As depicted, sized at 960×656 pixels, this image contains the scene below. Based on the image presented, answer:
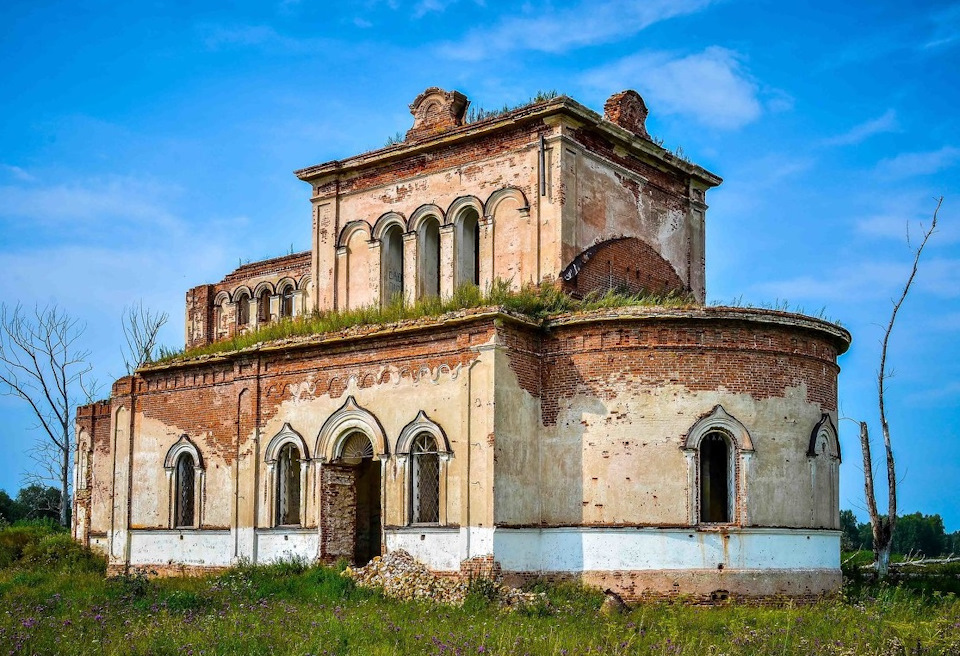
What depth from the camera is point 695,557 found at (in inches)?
622

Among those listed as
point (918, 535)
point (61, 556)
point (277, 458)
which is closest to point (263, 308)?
point (61, 556)

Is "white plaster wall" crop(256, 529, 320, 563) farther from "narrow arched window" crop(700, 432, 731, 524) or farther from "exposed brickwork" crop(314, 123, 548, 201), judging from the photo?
"exposed brickwork" crop(314, 123, 548, 201)

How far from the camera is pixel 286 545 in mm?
18875

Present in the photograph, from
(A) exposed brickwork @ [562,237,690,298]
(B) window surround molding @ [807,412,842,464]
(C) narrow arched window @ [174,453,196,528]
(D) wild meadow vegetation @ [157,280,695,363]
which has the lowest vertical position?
(C) narrow arched window @ [174,453,196,528]

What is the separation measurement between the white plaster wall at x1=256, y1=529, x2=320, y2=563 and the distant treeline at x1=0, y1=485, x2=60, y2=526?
26870mm

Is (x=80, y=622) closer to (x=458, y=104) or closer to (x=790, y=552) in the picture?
(x=790, y=552)

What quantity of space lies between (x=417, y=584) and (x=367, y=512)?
4.55 metres

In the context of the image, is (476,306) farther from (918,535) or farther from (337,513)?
(918,535)

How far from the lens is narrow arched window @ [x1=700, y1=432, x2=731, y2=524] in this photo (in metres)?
16.9

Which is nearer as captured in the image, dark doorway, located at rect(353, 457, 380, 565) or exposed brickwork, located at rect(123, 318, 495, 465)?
exposed brickwork, located at rect(123, 318, 495, 465)

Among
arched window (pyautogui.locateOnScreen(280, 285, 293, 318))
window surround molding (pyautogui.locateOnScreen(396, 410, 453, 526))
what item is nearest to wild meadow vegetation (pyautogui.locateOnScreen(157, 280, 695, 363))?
window surround molding (pyautogui.locateOnScreen(396, 410, 453, 526))

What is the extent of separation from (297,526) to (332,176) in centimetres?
769

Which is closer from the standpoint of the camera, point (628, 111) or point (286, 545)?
point (286, 545)

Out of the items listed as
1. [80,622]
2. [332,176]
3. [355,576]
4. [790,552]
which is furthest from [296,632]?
[332,176]
